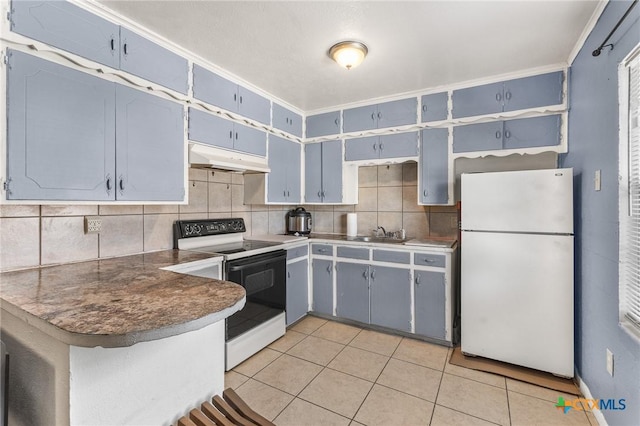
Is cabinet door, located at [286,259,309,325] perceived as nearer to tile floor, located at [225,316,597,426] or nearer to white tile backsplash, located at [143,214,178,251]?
tile floor, located at [225,316,597,426]

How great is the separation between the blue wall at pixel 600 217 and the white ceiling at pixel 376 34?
329 mm

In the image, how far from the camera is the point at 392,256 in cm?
296

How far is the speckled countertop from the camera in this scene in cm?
85

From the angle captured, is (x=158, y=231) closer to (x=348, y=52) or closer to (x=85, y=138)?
(x=85, y=138)

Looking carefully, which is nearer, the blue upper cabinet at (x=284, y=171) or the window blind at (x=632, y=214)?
the window blind at (x=632, y=214)

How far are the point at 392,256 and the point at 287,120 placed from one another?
192 cm

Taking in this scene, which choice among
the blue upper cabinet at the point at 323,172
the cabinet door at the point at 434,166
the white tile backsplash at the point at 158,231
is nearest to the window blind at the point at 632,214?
the cabinet door at the point at 434,166

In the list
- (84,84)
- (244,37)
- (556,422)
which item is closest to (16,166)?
(84,84)

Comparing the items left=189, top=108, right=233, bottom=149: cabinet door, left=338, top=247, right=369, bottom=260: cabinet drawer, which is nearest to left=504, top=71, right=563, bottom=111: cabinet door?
left=338, top=247, right=369, bottom=260: cabinet drawer

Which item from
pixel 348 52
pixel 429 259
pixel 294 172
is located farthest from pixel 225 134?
A: pixel 429 259

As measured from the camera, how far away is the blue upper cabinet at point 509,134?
248 cm

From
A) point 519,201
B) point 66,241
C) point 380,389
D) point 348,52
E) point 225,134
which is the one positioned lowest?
point 380,389

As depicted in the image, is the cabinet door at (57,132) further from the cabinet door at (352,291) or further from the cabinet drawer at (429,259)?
the cabinet drawer at (429,259)

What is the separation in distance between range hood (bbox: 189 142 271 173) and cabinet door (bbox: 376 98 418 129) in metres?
1.35
